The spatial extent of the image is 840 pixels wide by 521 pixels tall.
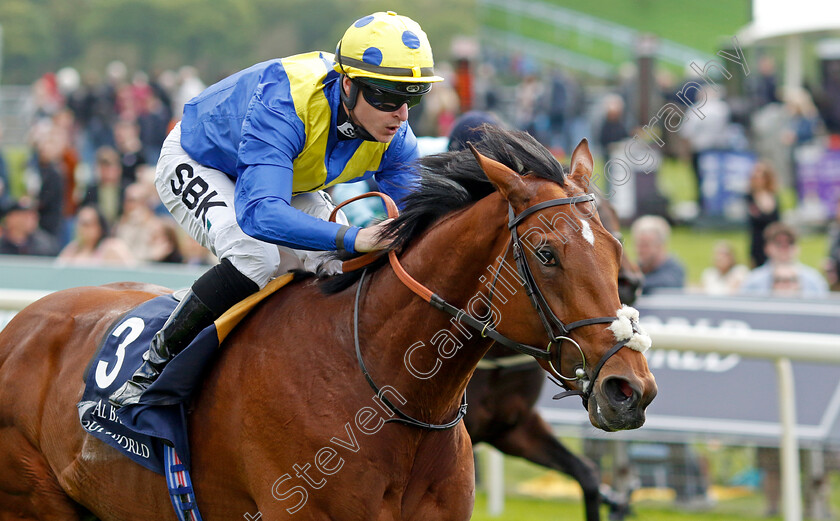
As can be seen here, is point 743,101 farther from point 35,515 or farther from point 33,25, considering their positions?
point 33,25

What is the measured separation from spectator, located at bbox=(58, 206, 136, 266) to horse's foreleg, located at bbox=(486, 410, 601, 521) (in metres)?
4.30

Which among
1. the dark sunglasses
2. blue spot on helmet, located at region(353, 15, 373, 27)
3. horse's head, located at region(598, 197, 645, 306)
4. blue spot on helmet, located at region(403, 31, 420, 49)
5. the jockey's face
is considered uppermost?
blue spot on helmet, located at region(353, 15, 373, 27)

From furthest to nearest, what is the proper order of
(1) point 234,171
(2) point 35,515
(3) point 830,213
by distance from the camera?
(3) point 830,213, (2) point 35,515, (1) point 234,171

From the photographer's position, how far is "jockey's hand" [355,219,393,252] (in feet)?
8.87

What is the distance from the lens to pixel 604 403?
229 centimetres

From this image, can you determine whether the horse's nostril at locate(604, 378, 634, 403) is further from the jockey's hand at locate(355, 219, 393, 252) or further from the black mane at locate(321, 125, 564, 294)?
the jockey's hand at locate(355, 219, 393, 252)

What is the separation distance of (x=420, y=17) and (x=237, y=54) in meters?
5.04

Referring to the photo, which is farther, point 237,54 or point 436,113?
point 237,54

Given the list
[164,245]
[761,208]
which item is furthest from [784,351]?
[761,208]

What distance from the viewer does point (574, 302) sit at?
2.38 metres

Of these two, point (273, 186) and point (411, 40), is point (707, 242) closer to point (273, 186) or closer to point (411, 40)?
point (411, 40)

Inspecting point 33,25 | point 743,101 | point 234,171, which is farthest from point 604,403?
point 33,25

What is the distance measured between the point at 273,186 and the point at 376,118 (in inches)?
15.1

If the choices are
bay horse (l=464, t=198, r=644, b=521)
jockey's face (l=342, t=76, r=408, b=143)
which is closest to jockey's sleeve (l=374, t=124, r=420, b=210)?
jockey's face (l=342, t=76, r=408, b=143)
